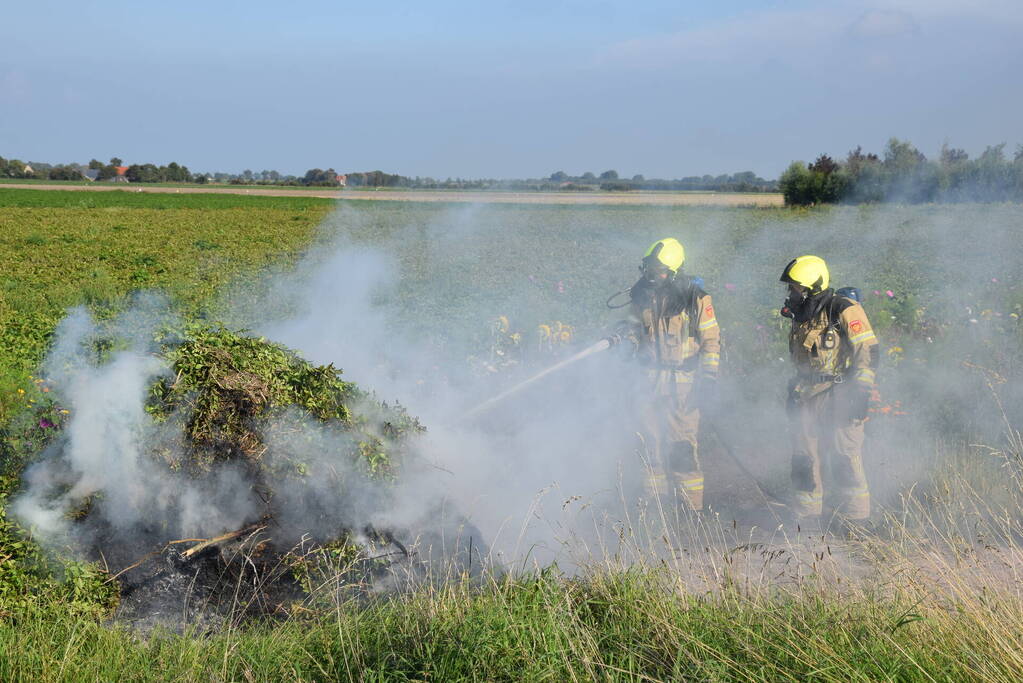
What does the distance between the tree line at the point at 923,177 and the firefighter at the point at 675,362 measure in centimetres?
397

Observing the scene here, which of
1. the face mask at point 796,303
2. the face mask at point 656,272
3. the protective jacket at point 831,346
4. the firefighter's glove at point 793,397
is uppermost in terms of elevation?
the face mask at point 656,272

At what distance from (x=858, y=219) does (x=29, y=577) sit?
975 cm

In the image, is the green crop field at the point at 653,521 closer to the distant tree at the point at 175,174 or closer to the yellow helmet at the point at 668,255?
the yellow helmet at the point at 668,255

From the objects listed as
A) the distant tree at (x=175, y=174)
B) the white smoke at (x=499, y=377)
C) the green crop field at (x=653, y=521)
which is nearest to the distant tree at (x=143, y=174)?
the distant tree at (x=175, y=174)

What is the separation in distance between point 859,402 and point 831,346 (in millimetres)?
411

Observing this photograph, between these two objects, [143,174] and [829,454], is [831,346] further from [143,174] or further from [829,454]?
[143,174]

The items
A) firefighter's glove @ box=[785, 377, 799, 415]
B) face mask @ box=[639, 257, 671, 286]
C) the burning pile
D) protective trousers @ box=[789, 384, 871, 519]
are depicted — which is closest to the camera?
the burning pile

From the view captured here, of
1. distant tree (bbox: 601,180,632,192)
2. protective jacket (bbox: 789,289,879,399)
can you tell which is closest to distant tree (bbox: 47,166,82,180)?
distant tree (bbox: 601,180,632,192)

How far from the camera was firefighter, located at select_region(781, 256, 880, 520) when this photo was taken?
16.2 ft

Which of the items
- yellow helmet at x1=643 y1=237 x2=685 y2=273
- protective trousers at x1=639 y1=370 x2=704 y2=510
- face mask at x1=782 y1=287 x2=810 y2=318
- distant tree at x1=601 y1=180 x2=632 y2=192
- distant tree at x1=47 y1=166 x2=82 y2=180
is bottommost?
protective trousers at x1=639 y1=370 x2=704 y2=510

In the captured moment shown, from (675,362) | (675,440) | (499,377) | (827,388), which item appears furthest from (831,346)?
(499,377)

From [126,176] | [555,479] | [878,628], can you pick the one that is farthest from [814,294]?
[126,176]

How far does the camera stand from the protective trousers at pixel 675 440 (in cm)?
541

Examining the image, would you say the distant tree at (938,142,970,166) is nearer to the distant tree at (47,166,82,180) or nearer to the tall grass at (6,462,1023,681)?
the tall grass at (6,462,1023,681)
